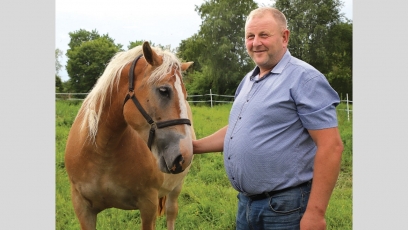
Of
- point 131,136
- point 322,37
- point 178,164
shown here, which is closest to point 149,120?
point 178,164

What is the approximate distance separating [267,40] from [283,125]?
52cm

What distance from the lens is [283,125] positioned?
6.20ft

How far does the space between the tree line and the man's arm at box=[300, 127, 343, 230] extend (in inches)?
566

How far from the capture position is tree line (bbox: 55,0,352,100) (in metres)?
18.0

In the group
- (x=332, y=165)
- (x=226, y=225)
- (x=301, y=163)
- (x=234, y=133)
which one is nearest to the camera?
(x=332, y=165)

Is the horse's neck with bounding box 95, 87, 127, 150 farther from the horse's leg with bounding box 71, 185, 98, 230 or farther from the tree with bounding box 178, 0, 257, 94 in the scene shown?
the tree with bounding box 178, 0, 257, 94

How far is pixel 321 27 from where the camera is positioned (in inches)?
723

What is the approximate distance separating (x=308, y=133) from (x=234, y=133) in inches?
17.5

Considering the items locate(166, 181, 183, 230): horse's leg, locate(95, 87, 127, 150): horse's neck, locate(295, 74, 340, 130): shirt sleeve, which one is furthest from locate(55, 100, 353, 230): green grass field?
locate(295, 74, 340, 130): shirt sleeve

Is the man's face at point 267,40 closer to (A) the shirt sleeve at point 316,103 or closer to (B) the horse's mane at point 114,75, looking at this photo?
(A) the shirt sleeve at point 316,103

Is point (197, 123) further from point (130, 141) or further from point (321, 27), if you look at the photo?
point (321, 27)

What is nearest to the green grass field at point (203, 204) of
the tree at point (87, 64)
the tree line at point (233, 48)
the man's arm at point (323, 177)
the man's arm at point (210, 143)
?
the man's arm at point (210, 143)

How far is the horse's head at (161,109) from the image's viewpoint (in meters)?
2.10

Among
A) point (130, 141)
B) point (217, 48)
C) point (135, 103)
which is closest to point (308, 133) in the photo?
point (135, 103)
